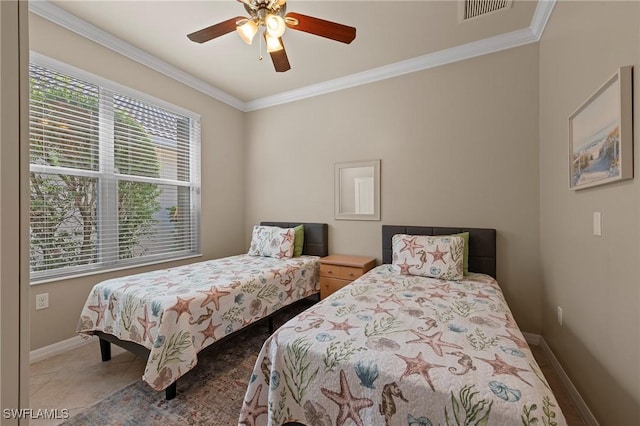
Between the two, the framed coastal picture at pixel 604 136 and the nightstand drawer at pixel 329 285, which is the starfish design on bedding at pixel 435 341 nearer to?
the framed coastal picture at pixel 604 136

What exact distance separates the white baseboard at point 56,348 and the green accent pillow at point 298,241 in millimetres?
2065

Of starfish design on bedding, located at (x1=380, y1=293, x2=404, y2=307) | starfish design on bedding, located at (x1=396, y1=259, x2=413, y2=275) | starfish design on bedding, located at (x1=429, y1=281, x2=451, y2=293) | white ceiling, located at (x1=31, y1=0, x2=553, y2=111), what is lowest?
starfish design on bedding, located at (x1=380, y1=293, x2=404, y2=307)

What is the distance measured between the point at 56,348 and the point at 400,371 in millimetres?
2858

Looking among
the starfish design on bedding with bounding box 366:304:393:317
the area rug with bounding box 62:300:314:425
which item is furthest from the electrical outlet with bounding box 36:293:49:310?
the starfish design on bedding with bounding box 366:304:393:317

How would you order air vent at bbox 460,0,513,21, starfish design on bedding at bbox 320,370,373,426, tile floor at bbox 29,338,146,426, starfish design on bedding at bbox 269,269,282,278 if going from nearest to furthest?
starfish design on bedding at bbox 320,370,373,426 < tile floor at bbox 29,338,146,426 < air vent at bbox 460,0,513,21 < starfish design on bedding at bbox 269,269,282,278

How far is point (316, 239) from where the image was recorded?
3463mm

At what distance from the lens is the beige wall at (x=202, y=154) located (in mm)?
2242

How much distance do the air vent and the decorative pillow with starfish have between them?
1852mm

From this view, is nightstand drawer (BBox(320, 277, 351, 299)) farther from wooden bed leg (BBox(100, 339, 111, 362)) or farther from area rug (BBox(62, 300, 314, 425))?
wooden bed leg (BBox(100, 339, 111, 362))

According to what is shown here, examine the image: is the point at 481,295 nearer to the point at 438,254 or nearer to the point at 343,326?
the point at 438,254

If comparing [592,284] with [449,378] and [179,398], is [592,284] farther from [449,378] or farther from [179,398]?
[179,398]

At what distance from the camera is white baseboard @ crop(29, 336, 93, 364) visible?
7.22ft

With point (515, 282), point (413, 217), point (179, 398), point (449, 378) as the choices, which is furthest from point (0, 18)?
point (515, 282)

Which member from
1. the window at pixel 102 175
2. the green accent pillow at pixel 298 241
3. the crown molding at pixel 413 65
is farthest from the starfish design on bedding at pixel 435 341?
the window at pixel 102 175
